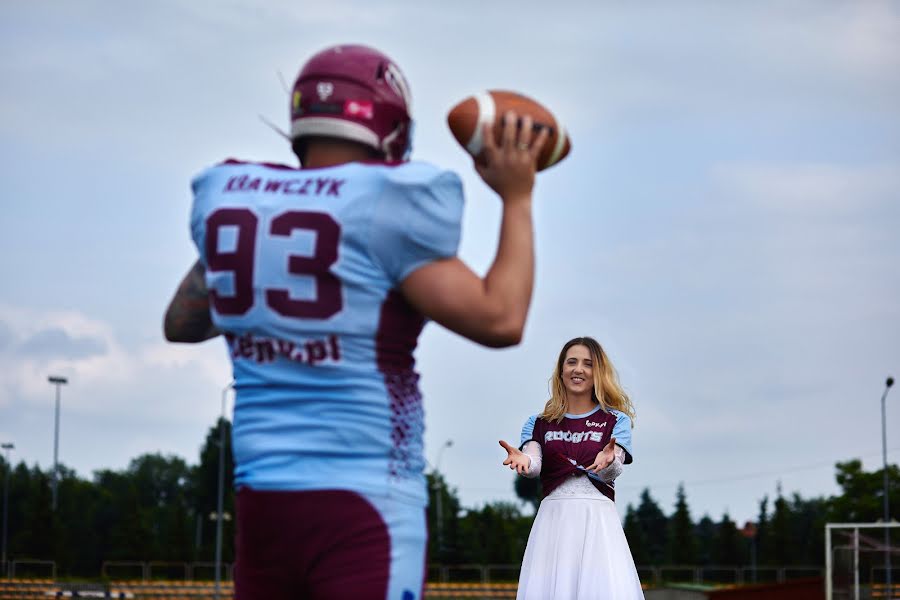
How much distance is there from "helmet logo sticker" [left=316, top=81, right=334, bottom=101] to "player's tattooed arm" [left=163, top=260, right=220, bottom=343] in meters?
0.64

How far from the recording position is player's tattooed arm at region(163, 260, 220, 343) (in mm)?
3830

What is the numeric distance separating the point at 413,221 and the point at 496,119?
429 mm

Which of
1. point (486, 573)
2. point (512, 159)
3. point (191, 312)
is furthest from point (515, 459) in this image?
point (486, 573)

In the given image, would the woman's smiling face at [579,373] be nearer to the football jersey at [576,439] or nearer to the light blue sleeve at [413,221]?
the football jersey at [576,439]

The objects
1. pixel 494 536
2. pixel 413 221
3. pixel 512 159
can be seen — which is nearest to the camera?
pixel 413 221

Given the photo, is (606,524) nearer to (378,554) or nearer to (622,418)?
(622,418)

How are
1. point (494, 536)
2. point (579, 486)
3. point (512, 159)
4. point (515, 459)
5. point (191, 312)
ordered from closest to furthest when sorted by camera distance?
point (512, 159) → point (191, 312) → point (515, 459) → point (579, 486) → point (494, 536)

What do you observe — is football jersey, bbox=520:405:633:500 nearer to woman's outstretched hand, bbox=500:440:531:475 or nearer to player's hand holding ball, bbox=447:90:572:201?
woman's outstretched hand, bbox=500:440:531:475

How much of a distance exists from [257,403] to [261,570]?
0.42 m

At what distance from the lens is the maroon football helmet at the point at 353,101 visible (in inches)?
138

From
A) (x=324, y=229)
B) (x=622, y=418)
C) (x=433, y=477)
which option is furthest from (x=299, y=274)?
(x=433, y=477)

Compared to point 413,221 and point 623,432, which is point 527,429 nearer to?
point 623,432

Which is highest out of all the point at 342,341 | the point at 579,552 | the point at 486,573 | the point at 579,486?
the point at 342,341

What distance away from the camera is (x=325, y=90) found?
139 inches
